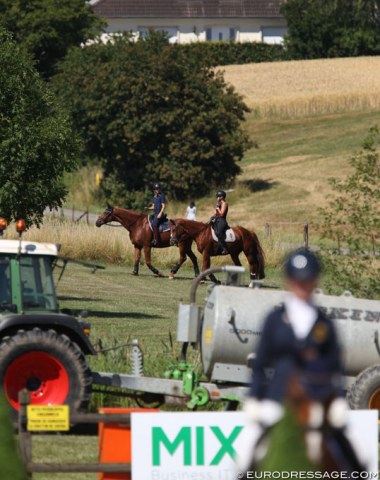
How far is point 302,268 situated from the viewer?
807 cm

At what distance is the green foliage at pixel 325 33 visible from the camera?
103625 mm

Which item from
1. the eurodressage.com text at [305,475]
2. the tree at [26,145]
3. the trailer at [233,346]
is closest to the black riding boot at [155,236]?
the tree at [26,145]

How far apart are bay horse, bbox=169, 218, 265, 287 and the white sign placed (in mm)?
21702

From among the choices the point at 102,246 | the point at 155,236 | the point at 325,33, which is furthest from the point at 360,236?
the point at 325,33

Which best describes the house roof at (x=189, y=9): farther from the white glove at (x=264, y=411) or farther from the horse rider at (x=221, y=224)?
the white glove at (x=264, y=411)

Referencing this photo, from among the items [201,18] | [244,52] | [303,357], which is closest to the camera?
[303,357]

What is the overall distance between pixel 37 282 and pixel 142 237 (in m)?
20.7

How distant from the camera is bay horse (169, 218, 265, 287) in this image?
1335 inches

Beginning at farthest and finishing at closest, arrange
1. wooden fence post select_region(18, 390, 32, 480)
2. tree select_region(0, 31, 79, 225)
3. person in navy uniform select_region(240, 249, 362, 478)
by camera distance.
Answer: tree select_region(0, 31, 79, 225)
wooden fence post select_region(18, 390, 32, 480)
person in navy uniform select_region(240, 249, 362, 478)

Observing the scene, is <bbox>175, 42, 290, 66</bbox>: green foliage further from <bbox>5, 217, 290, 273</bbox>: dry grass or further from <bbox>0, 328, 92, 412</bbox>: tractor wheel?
<bbox>0, 328, 92, 412</bbox>: tractor wheel

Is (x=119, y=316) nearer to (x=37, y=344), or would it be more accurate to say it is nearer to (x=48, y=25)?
(x=37, y=344)

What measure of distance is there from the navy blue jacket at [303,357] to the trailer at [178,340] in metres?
6.24

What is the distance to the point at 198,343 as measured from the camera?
49.6 feet

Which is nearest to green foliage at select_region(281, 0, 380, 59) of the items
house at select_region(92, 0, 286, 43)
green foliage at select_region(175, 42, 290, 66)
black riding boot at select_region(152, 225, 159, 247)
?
green foliage at select_region(175, 42, 290, 66)
